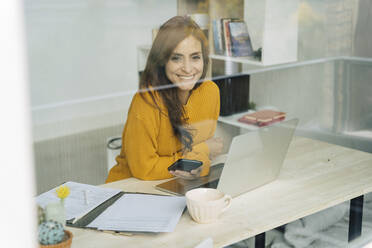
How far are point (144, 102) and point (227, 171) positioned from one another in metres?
0.42

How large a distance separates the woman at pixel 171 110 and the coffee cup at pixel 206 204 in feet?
1.06

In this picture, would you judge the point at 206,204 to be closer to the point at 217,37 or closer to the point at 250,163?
the point at 250,163

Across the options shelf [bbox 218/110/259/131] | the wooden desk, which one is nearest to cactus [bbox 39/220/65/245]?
the wooden desk

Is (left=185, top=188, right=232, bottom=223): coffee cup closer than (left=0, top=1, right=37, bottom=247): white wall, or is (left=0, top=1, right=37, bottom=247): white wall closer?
(left=0, top=1, right=37, bottom=247): white wall

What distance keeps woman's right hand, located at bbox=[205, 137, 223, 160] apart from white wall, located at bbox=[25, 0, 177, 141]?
1.19ft

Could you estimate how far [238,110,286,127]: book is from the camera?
1893 mm

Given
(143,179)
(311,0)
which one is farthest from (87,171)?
(311,0)

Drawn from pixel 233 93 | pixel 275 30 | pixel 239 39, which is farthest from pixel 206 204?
pixel 275 30

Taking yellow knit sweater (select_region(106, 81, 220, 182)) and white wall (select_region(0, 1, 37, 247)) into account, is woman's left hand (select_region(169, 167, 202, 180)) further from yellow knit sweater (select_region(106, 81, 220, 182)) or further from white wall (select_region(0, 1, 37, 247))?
white wall (select_region(0, 1, 37, 247))

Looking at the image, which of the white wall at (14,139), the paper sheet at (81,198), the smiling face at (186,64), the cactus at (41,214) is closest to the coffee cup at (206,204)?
the paper sheet at (81,198)

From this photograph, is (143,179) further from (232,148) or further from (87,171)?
(232,148)

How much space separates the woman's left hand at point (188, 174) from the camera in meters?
1.64

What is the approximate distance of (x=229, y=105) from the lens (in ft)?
6.01

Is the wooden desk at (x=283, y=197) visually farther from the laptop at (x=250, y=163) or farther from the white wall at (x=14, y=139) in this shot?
the white wall at (x=14, y=139)
